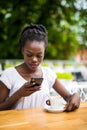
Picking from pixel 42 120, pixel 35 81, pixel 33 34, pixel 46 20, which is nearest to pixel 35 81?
pixel 35 81

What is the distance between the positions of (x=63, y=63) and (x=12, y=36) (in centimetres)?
220

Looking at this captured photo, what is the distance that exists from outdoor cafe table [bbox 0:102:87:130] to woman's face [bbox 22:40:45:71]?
0.38 metres

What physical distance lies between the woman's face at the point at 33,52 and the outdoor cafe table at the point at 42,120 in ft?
1.24

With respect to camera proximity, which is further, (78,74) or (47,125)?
(78,74)

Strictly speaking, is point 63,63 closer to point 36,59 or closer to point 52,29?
point 52,29

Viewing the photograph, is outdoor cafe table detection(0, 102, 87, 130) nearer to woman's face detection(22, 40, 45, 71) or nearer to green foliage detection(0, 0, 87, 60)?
woman's face detection(22, 40, 45, 71)

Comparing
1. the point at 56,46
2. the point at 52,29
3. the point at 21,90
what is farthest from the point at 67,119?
the point at 56,46

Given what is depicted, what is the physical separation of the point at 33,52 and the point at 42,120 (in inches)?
23.5

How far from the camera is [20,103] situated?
83.5 inches

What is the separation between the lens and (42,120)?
169cm

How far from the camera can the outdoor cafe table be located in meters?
1.56

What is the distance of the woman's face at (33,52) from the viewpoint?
210cm

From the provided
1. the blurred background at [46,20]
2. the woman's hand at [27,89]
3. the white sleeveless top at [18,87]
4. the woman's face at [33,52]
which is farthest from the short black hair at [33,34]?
the blurred background at [46,20]

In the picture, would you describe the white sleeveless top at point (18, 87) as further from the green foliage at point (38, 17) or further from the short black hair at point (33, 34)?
the green foliage at point (38, 17)
